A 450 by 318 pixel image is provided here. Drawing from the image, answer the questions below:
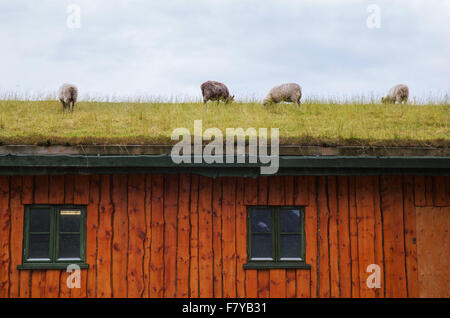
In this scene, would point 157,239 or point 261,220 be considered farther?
point 261,220

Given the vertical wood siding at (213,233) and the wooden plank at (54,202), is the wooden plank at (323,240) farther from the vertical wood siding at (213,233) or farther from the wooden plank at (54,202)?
the wooden plank at (54,202)

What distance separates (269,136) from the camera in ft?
24.7

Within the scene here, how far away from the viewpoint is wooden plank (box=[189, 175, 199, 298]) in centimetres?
750

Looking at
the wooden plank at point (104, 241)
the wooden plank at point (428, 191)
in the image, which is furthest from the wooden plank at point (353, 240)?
the wooden plank at point (104, 241)

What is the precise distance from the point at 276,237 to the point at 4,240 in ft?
14.9

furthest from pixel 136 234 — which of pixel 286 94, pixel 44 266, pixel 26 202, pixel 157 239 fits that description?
pixel 286 94

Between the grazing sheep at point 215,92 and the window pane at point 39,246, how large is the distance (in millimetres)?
8458

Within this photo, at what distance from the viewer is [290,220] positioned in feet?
25.4

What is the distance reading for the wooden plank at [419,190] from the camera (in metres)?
7.69

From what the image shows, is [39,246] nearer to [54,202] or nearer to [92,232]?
[54,202]

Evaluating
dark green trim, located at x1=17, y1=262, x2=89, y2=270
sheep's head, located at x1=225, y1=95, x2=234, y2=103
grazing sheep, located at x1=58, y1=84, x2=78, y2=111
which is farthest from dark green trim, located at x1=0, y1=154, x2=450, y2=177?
sheep's head, located at x1=225, y1=95, x2=234, y2=103

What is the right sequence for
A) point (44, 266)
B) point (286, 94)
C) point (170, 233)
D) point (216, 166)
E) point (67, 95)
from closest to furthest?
point (216, 166), point (44, 266), point (170, 233), point (67, 95), point (286, 94)
